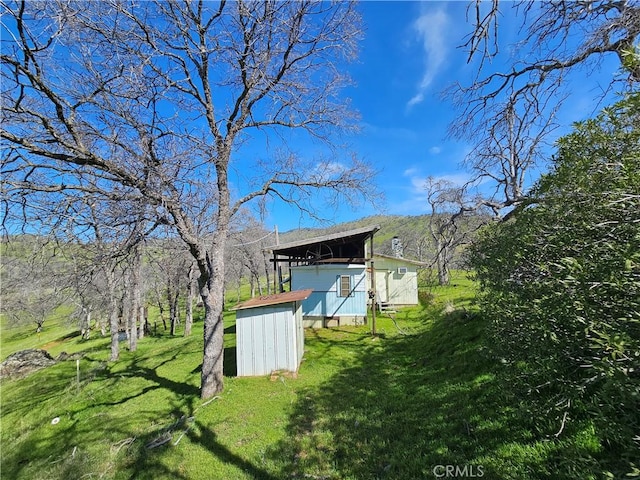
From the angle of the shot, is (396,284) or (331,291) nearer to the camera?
(331,291)

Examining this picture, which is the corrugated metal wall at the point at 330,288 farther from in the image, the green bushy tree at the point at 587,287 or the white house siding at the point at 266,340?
the green bushy tree at the point at 587,287

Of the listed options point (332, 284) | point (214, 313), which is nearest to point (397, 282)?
point (332, 284)

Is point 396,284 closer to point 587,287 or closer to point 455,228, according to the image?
point 455,228

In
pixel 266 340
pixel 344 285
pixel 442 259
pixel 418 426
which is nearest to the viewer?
pixel 418 426

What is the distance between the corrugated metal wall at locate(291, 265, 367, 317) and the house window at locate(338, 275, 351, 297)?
0.15 metres

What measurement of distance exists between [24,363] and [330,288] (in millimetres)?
17614

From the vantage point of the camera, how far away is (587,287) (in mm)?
1899

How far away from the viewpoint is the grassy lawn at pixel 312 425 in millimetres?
3633

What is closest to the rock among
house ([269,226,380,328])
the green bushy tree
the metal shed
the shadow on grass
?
house ([269,226,380,328])

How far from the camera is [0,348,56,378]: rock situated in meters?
15.2

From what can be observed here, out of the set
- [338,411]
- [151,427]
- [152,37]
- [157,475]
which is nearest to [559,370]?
[338,411]

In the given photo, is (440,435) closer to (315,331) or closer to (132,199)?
(132,199)

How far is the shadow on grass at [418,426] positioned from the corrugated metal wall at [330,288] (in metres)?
7.27

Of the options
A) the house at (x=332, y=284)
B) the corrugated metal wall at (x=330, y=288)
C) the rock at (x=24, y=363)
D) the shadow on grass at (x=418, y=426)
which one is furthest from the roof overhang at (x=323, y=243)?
the rock at (x=24, y=363)
